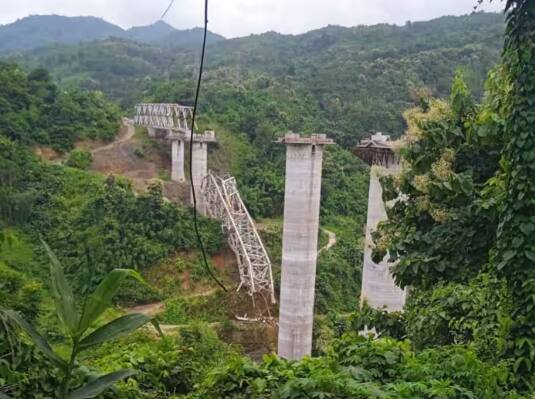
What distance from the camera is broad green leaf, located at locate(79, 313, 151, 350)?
227 centimetres

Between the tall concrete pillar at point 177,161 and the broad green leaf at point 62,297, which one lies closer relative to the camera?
the broad green leaf at point 62,297

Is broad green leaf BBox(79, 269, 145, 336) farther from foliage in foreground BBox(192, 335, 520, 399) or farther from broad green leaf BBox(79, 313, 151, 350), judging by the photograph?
foliage in foreground BBox(192, 335, 520, 399)

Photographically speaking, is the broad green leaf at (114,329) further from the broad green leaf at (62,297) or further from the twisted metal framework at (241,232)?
the twisted metal framework at (241,232)

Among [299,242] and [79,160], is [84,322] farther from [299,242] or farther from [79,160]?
[79,160]

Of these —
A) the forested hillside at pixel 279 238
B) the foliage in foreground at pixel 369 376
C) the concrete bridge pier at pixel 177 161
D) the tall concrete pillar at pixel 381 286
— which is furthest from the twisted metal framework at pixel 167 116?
the foliage in foreground at pixel 369 376

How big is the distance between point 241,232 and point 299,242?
6473 mm

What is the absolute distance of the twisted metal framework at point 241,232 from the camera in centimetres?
2067

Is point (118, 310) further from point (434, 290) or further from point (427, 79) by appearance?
point (427, 79)

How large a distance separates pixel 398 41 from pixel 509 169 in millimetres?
65015

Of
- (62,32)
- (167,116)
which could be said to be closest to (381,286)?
(167,116)

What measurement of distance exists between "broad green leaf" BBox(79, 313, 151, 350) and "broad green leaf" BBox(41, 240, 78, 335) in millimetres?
87

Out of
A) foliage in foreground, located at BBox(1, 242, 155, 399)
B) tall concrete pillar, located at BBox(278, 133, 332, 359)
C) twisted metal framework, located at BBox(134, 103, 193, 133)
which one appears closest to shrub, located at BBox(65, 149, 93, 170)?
twisted metal framework, located at BBox(134, 103, 193, 133)

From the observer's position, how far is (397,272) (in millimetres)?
5555

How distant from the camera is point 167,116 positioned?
27516 mm
